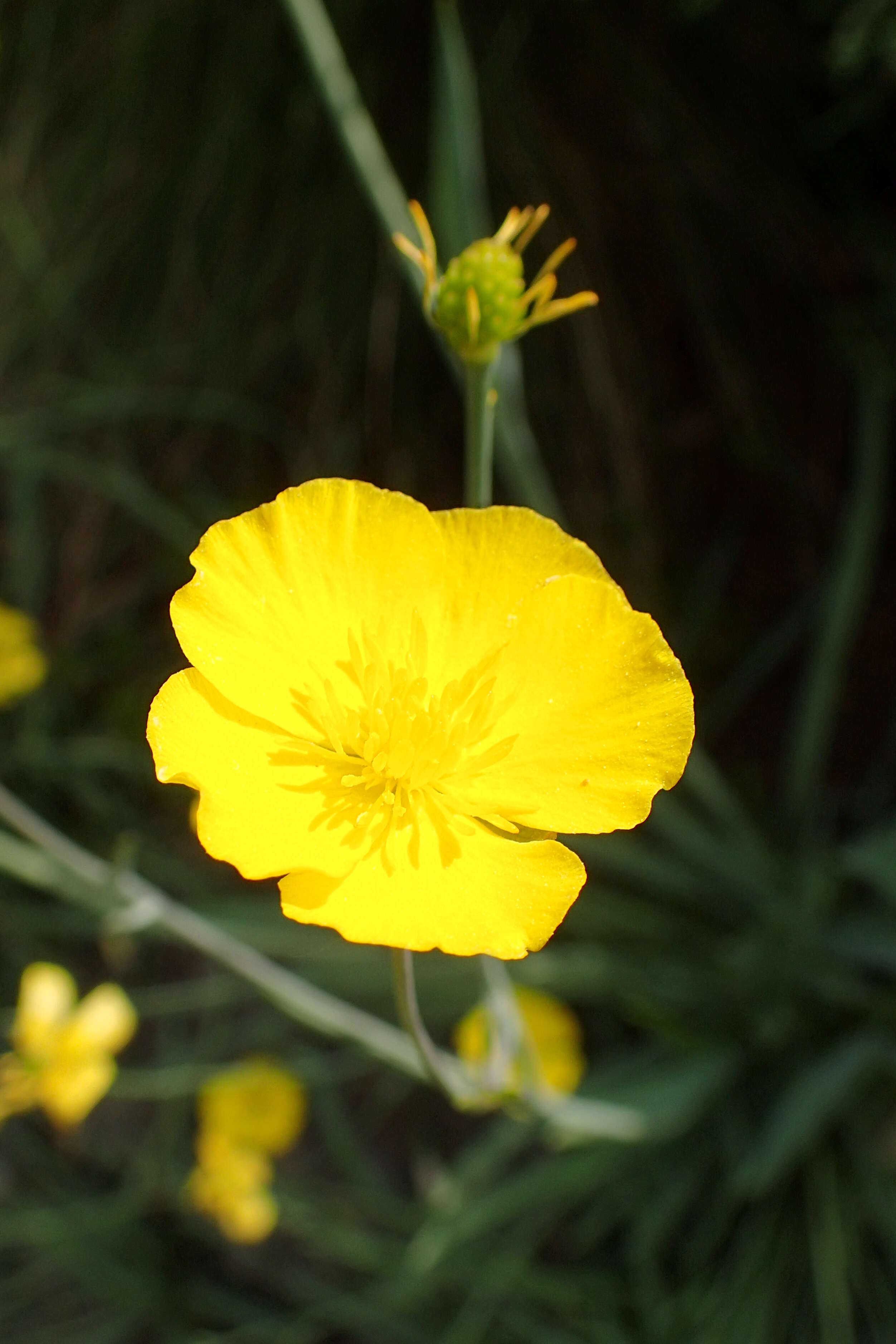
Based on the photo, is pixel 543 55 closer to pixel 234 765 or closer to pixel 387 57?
pixel 387 57

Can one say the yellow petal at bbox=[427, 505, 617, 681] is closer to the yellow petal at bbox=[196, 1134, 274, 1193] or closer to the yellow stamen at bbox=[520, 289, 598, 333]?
the yellow stamen at bbox=[520, 289, 598, 333]

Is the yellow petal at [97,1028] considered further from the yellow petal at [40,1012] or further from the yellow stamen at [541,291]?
the yellow stamen at [541,291]

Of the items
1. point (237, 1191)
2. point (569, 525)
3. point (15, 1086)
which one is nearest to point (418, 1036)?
point (15, 1086)

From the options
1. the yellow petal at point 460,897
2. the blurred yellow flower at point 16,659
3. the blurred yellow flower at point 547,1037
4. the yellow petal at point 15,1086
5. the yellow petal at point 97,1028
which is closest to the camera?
the yellow petal at point 460,897

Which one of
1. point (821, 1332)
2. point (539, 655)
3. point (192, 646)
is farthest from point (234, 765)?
point (821, 1332)

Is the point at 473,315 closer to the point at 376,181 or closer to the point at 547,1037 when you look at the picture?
the point at 376,181

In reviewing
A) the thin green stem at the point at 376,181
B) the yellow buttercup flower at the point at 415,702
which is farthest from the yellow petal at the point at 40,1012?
the thin green stem at the point at 376,181
